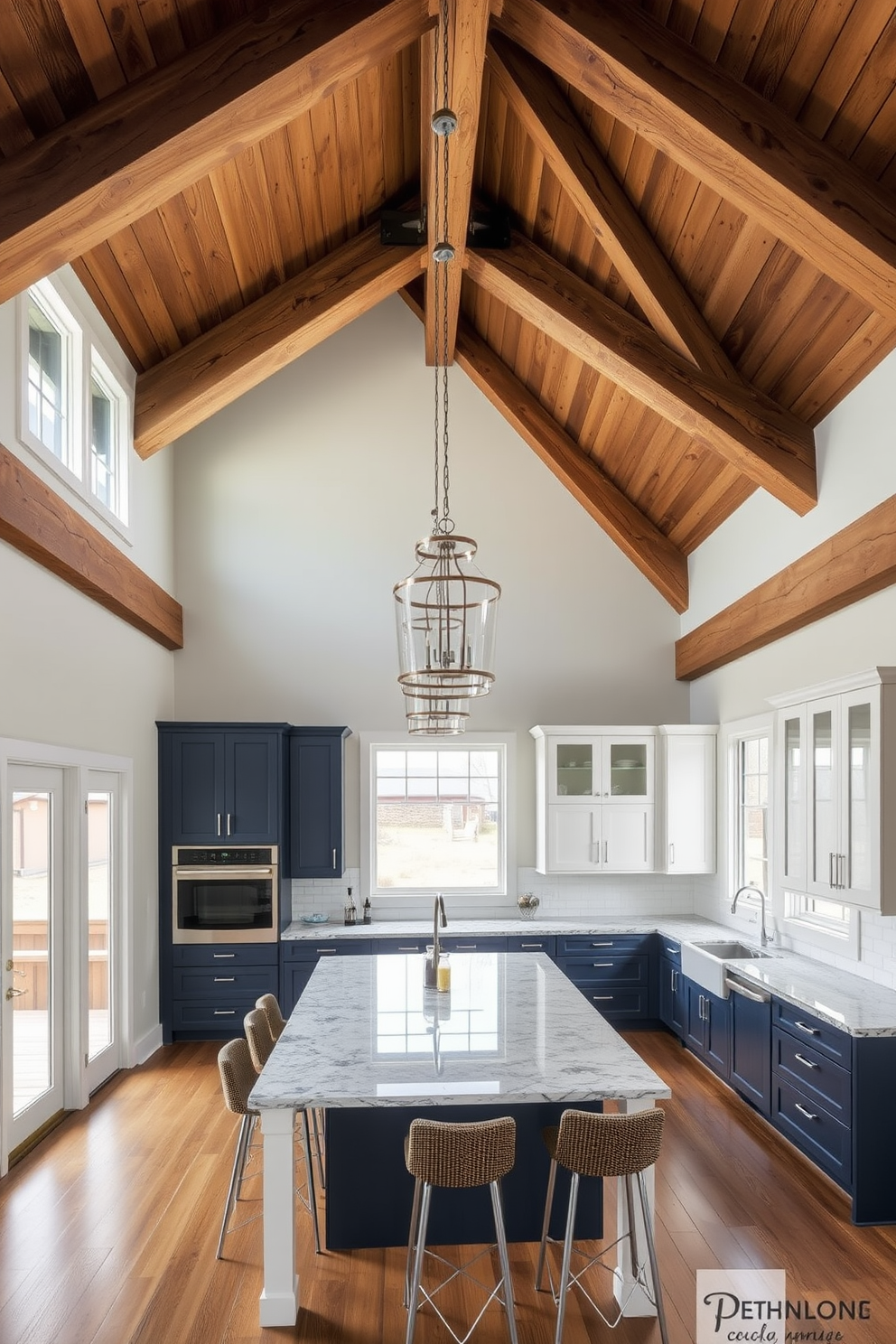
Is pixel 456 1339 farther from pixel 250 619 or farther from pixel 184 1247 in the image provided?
pixel 250 619

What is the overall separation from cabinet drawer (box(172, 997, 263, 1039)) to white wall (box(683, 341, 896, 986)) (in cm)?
360

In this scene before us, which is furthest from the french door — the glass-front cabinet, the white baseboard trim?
the glass-front cabinet

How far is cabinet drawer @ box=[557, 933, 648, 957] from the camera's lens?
7.10 metres

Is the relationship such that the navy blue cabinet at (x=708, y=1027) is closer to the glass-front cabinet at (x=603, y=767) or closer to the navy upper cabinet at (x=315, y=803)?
the glass-front cabinet at (x=603, y=767)

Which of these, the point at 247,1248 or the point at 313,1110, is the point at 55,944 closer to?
the point at 313,1110

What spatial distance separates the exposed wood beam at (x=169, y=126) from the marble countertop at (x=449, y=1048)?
3.18 metres

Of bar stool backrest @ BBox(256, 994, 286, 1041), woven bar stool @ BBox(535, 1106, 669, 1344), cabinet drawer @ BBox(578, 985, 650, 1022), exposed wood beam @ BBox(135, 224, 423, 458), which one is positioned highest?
exposed wood beam @ BBox(135, 224, 423, 458)

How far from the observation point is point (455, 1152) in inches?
121

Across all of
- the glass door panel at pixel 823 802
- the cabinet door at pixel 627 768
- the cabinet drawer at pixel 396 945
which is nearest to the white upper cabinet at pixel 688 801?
the cabinet door at pixel 627 768

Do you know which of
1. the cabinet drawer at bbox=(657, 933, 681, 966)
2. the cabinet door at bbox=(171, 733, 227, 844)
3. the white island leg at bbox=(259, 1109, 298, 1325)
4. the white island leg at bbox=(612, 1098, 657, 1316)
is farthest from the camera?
the cabinet door at bbox=(171, 733, 227, 844)

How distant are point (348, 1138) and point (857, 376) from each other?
13.5ft

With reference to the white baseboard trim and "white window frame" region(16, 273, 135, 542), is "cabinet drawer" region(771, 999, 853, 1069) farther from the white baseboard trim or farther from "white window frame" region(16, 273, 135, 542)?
"white window frame" region(16, 273, 135, 542)

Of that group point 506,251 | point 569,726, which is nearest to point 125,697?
point 569,726

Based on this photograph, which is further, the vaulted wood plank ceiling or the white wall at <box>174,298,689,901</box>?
the white wall at <box>174,298,689,901</box>
